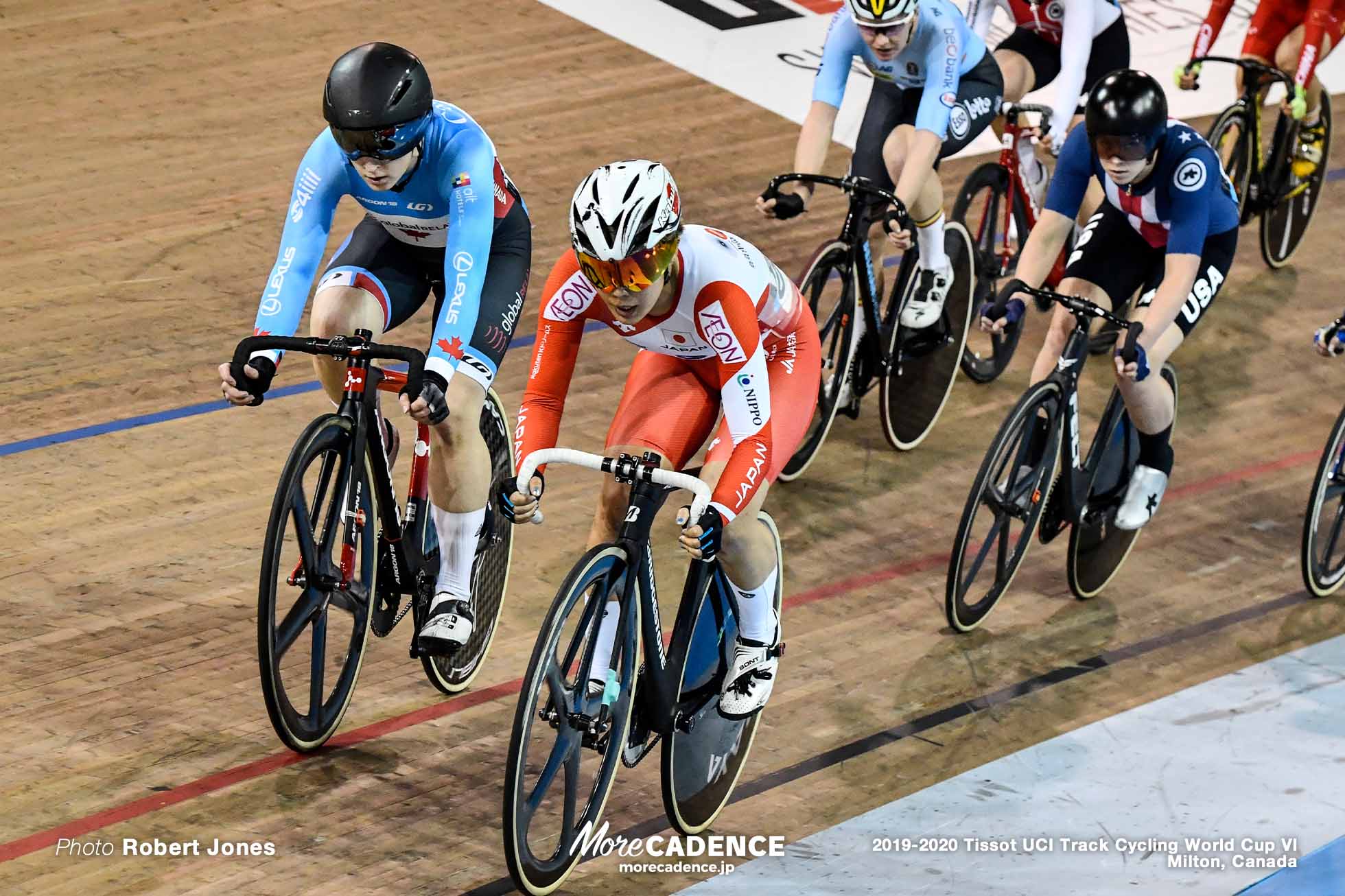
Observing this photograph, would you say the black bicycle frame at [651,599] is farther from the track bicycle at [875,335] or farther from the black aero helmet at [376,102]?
the track bicycle at [875,335]

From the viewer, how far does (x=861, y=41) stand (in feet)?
17.3

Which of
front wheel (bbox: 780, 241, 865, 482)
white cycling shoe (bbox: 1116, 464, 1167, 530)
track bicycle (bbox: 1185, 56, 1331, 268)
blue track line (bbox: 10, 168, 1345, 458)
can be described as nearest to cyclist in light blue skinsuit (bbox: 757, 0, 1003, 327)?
front wheel (bbox: 780, 241, 865, 482)

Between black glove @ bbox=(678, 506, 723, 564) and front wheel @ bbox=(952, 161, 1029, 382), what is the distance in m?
2.94

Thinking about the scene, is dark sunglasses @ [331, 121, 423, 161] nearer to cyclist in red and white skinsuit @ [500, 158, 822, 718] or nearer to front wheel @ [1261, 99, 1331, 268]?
cyclist in red and white skinsuit @ [500, 158, 822, 718]


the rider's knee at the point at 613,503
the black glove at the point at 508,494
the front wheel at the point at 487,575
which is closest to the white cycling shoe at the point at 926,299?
the front wheel at the point at 487,575

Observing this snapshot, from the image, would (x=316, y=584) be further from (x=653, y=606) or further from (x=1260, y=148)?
(x=1260, y=148)

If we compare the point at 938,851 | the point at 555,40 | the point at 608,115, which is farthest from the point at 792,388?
the point at 555,40

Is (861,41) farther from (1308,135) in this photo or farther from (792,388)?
(1308,135)

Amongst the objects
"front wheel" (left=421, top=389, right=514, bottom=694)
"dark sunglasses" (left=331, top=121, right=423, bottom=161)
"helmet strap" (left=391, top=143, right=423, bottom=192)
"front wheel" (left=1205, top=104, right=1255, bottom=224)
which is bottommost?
"front wheel" (left=421, top=389, right=514, bottom=694)

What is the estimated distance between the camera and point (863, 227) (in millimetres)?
5164

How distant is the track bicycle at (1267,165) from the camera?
273 inches

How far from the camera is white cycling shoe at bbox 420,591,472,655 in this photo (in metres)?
3.92

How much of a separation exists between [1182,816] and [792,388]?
141 cm

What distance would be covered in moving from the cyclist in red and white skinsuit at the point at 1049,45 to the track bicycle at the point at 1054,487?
1.52m
